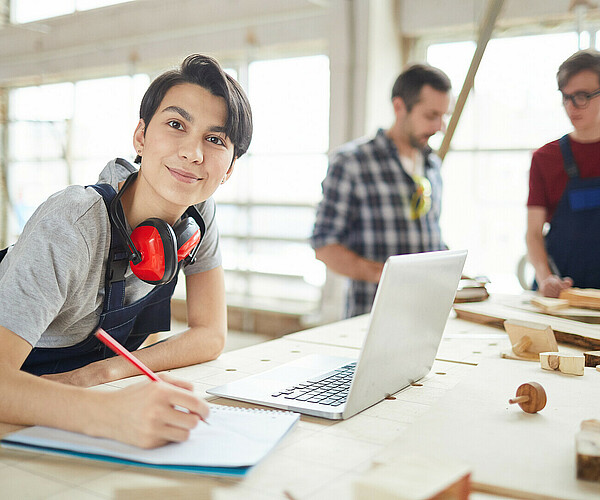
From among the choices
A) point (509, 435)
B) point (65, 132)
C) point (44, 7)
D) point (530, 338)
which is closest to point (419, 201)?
point (530, 338)

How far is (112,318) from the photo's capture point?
1.35 meters

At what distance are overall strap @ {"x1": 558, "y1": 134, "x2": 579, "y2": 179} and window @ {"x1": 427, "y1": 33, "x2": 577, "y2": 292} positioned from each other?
7.12 ft

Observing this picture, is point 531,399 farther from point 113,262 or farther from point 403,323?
point 113,262

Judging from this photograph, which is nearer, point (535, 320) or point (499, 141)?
point (535, 320)

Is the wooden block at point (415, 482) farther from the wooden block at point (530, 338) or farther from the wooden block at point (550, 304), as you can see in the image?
the wooden block at point (550, 304)

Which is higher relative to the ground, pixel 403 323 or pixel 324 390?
pixel 403 323

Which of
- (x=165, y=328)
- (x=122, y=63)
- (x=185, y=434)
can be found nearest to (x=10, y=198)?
(x=122, y=63)

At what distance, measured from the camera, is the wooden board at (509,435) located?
776 mm

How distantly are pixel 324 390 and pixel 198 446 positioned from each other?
0.37 meters

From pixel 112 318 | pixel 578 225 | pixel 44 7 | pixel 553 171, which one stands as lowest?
pixel 112 318

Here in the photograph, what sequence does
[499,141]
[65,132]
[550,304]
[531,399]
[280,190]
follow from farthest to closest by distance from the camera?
[65,132]
[280,190]
[499,141]
[550,304]
[531,399]

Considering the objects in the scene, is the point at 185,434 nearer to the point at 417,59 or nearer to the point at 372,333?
the point at 372,333

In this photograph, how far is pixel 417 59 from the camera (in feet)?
17.0

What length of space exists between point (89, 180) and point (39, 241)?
6.76m
